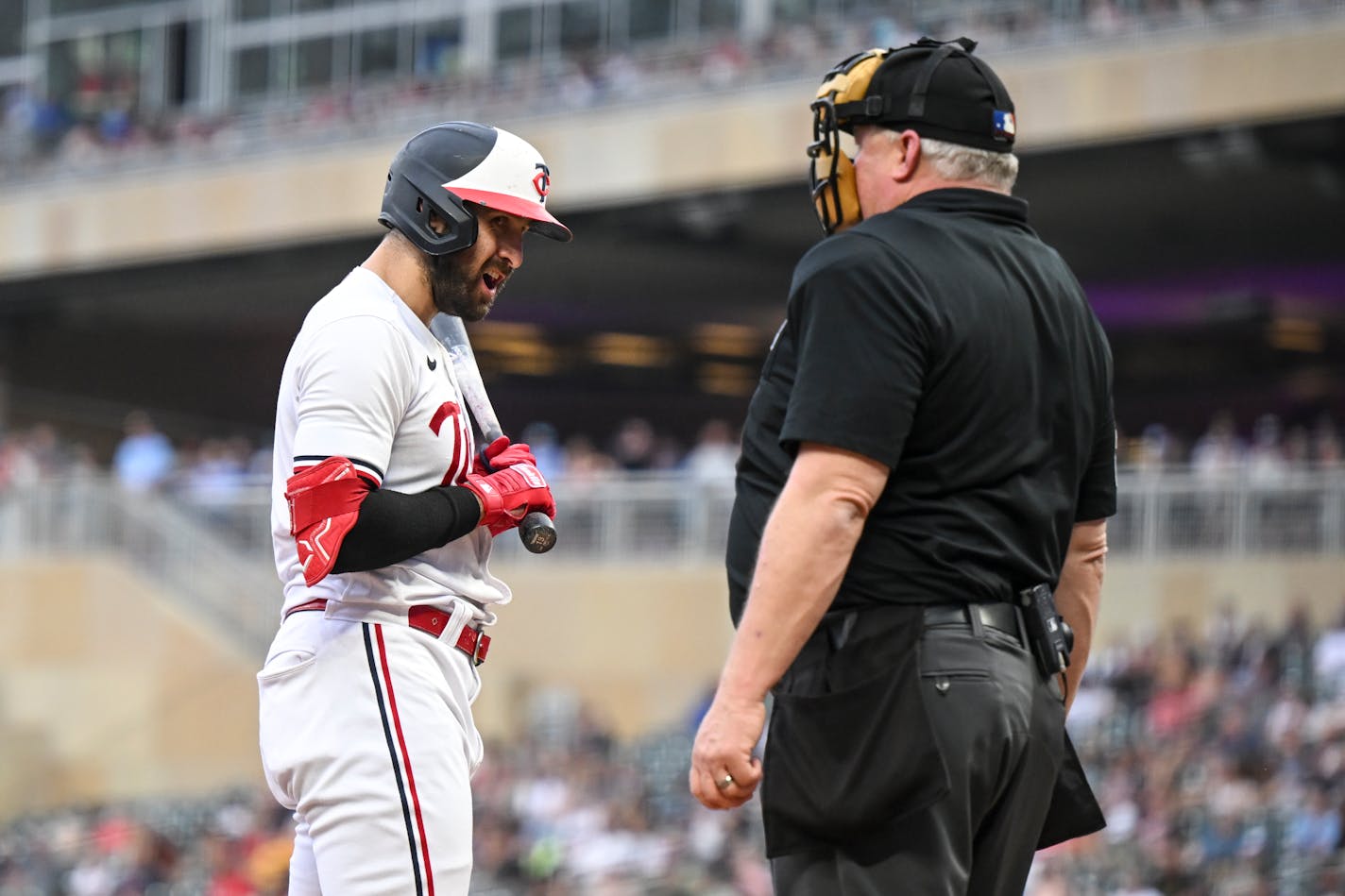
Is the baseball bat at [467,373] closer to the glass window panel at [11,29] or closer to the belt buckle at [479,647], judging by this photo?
the belt buckle at [479,647]

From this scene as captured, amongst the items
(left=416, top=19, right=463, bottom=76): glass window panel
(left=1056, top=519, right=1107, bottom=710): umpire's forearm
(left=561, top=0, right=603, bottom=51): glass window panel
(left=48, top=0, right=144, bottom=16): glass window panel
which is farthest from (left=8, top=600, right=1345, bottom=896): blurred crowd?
(left=48, top=0, right=144, bottom=16): glass window panel

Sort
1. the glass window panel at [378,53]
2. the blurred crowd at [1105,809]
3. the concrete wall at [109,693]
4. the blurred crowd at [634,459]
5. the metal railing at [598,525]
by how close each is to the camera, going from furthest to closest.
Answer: the glass window panel at [378,53] → the concrete wall at [109,693] → the blurred crowd at [634,459] → the metal railing at [598,525] → the blurred crowd at [1105,809]

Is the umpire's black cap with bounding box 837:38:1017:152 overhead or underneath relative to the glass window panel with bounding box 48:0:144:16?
overhead

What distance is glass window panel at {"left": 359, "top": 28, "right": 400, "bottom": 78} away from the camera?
29.0 meters

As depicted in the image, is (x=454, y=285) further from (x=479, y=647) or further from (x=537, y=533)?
(x=479, y=647)

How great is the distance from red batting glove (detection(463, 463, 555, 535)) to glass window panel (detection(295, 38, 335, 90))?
26474mm

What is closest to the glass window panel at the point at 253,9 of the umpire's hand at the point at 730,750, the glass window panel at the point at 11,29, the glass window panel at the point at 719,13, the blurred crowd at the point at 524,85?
the blurred crowd at the point at 524,85

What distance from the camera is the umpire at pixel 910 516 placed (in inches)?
135

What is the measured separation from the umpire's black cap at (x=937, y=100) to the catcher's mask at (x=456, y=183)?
0.69 metres

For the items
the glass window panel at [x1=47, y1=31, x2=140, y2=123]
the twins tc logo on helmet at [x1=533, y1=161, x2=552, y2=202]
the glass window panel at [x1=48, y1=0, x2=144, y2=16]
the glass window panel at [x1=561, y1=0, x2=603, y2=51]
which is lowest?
the glass window panel at [x1=47, y1=31, x2=140, y2=123]

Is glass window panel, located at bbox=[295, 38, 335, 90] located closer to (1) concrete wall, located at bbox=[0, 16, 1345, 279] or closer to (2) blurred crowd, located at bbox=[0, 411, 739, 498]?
(1) concrete wall, located at bbox=[0, 16, 1345, 279]

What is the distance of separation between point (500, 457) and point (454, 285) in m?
0.39

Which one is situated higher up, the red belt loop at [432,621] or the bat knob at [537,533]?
the bat knob at [537,533]

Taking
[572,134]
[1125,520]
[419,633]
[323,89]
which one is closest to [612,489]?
[1125,520]
